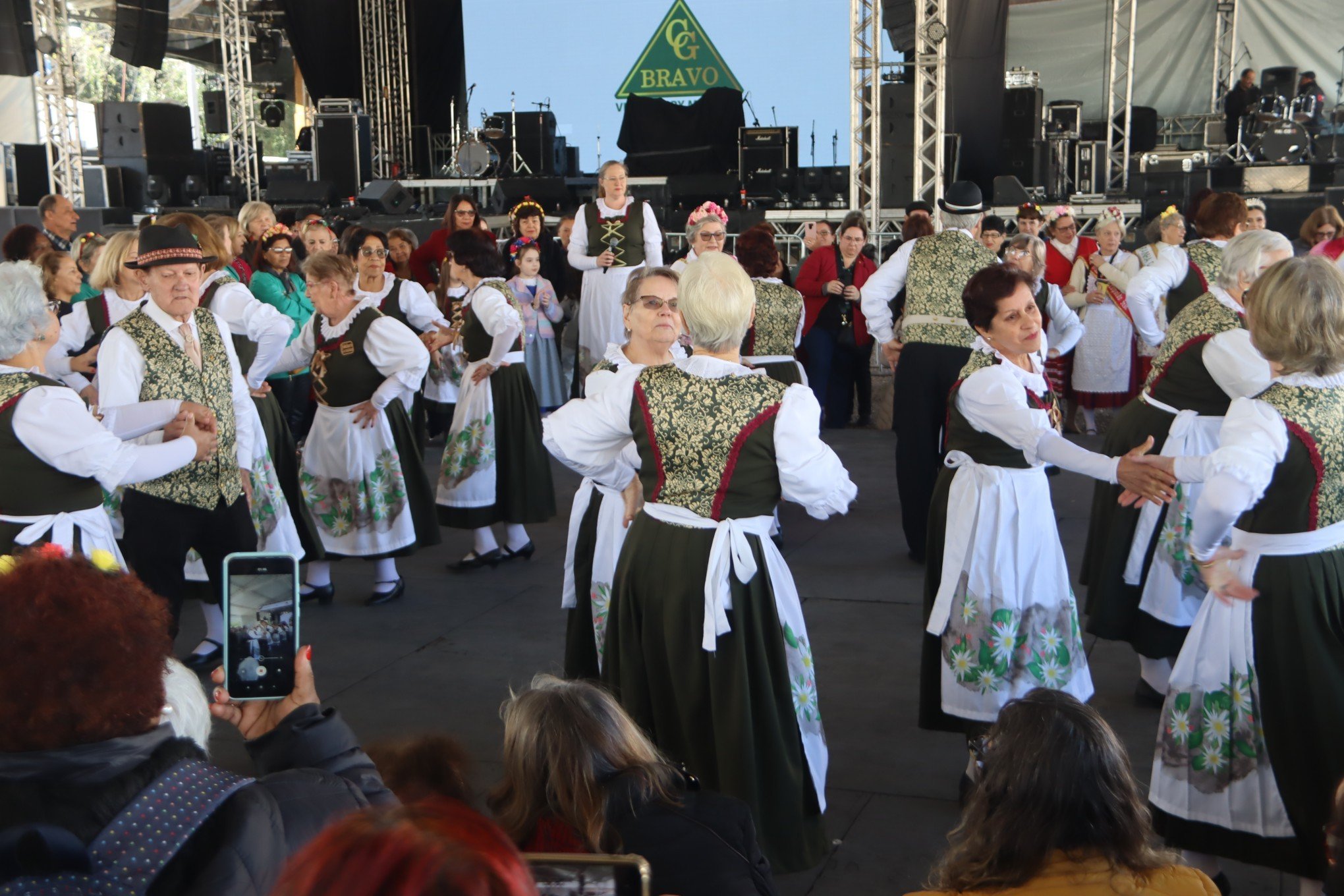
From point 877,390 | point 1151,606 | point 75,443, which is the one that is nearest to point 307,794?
point 75,443

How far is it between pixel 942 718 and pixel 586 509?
1183 millimetres

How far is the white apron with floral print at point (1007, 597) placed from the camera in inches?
120

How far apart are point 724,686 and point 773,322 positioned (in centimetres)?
320

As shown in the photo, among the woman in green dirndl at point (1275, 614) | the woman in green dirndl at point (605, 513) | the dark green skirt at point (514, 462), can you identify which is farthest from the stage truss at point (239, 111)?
the woman in green dirndl at point (1275, 614)

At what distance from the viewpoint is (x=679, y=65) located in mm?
16594

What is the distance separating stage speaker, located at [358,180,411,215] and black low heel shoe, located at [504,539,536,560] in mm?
7966

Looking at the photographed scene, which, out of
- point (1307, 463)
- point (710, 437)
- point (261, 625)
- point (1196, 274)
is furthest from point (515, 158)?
point (261, 625)

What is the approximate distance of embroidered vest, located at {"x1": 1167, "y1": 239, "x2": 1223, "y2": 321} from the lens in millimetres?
4609

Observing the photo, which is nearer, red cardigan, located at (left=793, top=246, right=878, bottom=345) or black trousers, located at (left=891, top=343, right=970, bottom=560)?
black trousers, located at (left=891, top=343, right=970, bottom=560)

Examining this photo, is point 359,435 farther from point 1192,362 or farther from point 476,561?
point 1192,362

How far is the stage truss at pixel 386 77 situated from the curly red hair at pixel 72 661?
1650 cm

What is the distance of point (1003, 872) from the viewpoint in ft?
5.24

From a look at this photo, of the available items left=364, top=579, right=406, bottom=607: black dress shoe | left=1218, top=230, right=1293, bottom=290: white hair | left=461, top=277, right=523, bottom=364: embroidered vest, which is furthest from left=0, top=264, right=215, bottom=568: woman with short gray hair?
left=1218, top=230, right=1293, bottom=290: white hair

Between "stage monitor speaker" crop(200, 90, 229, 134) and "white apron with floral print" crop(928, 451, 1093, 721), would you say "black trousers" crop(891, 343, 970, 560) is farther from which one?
"stage monitor speaker" crop(200, 90, 229, 134)
